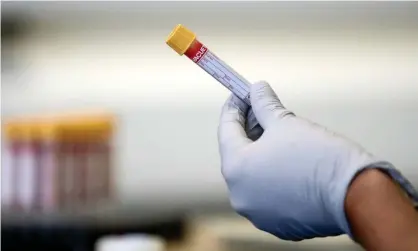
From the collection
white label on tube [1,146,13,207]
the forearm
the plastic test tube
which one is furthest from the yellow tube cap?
white label on tube [1,146,13,207]

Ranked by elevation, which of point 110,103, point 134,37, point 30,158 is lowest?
point 30,158

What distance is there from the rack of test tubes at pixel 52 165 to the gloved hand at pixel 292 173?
617 millimetres

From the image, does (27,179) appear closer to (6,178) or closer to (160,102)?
(6,178)

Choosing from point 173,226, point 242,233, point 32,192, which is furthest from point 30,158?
point 242,233

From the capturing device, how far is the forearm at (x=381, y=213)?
21.0 inches

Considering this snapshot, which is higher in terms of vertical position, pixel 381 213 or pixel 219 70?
pixel 219 70

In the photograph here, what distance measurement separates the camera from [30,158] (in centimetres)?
121

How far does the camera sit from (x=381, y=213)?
0.53 metres

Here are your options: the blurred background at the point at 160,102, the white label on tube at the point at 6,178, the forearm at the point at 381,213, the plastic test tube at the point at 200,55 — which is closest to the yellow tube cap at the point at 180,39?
the plastic test tube at the point at 200,55

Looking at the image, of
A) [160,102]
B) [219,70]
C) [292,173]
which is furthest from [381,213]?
[160,102]

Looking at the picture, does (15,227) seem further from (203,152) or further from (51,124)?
(203,152)

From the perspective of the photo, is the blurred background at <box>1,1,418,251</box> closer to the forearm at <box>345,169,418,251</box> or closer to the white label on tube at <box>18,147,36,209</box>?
the white label on tube at <box>18,147,36,209</box>

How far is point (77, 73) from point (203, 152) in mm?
283

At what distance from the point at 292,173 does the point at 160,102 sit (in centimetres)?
69
